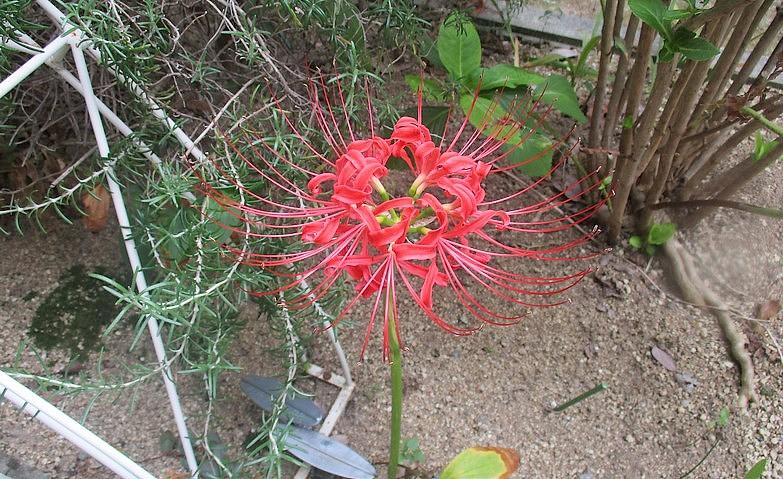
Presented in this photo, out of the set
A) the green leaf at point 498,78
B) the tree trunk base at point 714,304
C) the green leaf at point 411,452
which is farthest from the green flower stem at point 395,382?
the tree trunk base at point 714,304

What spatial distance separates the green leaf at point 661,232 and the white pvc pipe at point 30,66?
129 cm

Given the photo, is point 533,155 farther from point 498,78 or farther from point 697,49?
point 697,49

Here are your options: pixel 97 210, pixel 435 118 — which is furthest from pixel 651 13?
pixel 97 210

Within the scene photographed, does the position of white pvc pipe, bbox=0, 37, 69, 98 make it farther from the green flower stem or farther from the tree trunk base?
the tree trunk base

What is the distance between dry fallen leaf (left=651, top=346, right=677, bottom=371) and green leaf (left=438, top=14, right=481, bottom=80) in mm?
736

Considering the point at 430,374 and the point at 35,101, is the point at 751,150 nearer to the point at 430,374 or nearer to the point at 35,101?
the point at 430,374

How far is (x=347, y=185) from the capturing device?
0.75 m

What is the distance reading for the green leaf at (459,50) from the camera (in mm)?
1311

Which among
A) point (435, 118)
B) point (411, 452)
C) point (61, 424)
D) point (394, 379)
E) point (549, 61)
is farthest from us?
point (549, 61)

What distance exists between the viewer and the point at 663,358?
4.70 ft

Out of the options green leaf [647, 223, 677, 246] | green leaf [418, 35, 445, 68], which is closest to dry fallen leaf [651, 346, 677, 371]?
green leaf [647, 223, 677, 246]

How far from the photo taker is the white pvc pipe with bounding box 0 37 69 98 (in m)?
0.80

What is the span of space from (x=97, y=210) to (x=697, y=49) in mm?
1203

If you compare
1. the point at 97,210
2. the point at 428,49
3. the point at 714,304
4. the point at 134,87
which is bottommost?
the point at 97,210
